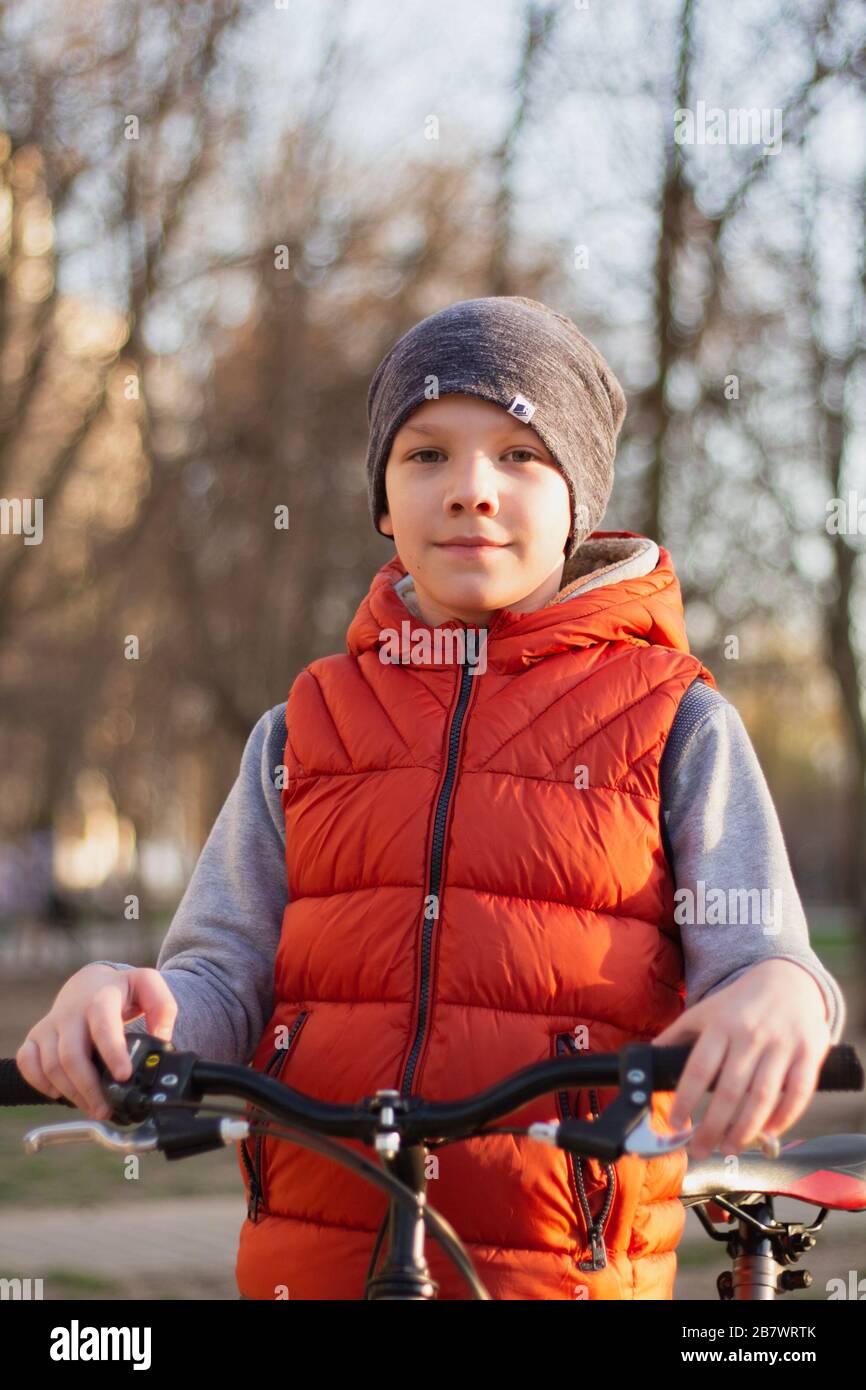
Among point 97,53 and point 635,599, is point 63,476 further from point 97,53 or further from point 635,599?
point 635,599

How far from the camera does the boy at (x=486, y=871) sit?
216cm

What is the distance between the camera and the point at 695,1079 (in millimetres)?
1796

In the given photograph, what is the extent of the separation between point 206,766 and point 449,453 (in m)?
30.7

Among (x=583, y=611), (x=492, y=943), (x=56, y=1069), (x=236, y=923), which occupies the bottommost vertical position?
(x=56, y=1069)

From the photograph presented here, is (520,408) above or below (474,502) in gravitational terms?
above

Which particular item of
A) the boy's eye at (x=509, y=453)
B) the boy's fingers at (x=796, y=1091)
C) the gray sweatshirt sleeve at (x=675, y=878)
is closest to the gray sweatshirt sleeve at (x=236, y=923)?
the gray sweatshirt sleeve at (x=675, y=878)

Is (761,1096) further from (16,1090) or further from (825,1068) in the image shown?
(16,1090)

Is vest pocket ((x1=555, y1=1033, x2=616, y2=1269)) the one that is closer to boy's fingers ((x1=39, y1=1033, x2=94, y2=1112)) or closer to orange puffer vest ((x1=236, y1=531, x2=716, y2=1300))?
orange puffer vest ((x1=236, y1=531, x2=716, y2=1300))

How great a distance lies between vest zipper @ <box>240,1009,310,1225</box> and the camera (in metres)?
2.30

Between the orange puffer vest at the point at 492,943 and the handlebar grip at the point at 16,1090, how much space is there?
349mm

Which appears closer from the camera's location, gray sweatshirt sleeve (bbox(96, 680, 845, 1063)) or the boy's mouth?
gray sweatshirt sleeve (bbox(96, 680, 845, 1063))

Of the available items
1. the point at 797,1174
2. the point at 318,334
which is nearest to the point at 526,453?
the point at 797,1174

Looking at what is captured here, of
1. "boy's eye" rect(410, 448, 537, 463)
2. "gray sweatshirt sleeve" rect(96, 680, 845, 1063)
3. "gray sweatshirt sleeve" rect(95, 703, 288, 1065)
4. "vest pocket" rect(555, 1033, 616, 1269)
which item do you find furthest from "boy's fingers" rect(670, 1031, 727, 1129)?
"boy's eye" rect(410, 448, 537, 463)

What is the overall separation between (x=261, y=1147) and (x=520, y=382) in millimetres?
1133
